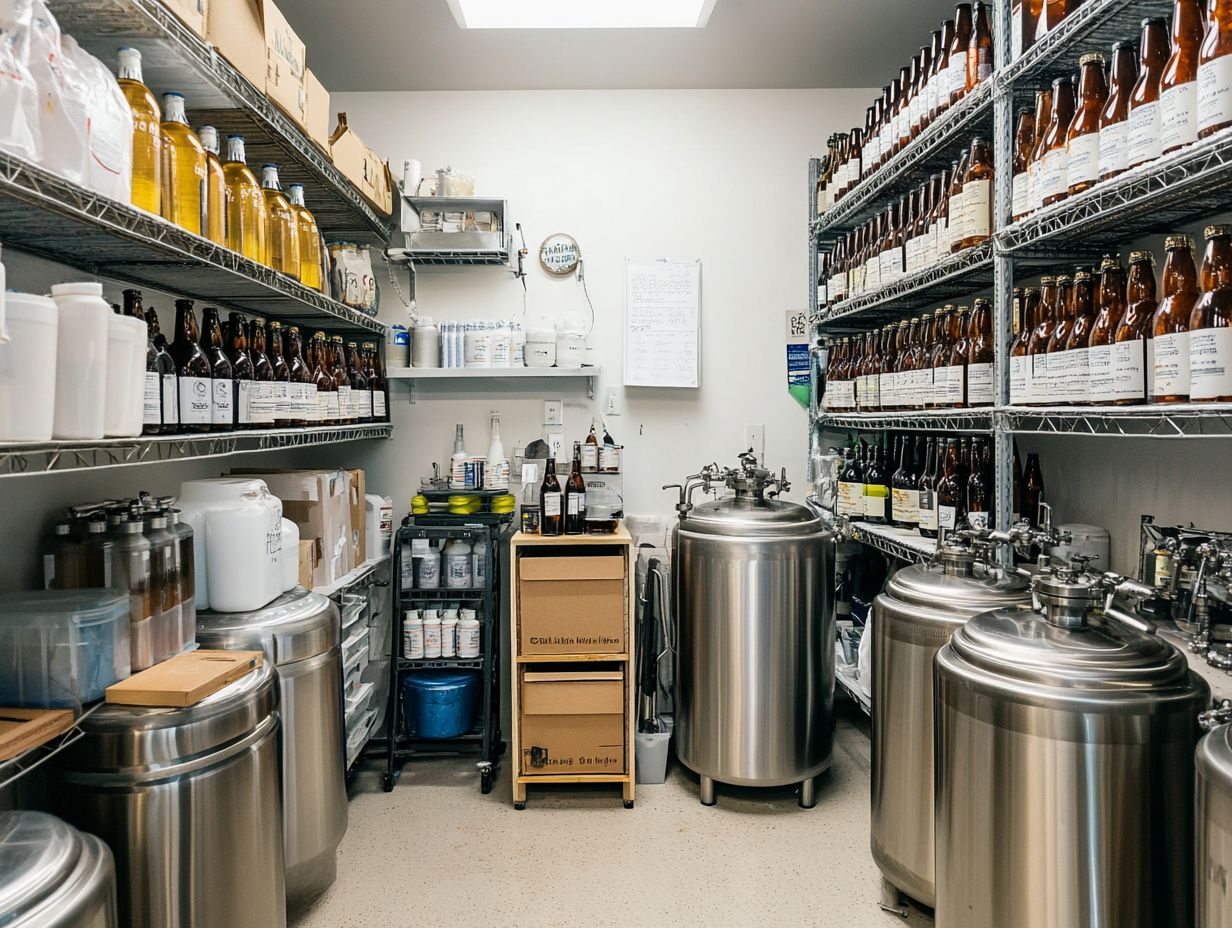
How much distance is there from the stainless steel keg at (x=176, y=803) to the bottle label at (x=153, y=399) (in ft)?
1.87

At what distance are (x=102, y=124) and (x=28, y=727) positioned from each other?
3.32 ft

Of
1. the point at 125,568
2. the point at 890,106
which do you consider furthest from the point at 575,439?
the point at 125,568

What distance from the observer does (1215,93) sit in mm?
1326

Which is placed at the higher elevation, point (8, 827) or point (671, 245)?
point (671, 245)

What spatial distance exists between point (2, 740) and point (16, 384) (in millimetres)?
533

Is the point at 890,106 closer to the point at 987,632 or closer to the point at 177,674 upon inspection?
the point at 987,632

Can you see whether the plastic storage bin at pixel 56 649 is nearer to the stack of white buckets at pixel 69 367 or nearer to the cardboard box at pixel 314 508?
the stack of white buckets at pixel 69 367

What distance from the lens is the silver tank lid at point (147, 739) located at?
54.5 inches

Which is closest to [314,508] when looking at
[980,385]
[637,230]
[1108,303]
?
[637,230]

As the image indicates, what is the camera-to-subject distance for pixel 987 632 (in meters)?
1.45

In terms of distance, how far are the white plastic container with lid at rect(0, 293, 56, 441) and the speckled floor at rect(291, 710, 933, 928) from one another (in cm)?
153

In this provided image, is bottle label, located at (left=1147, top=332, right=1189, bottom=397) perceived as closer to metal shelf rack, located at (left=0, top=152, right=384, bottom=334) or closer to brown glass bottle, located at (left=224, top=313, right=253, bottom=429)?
metal shelf rack, located at (left=0, top=152, right=384, bottom=334)

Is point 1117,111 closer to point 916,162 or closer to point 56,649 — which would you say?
point 916,162

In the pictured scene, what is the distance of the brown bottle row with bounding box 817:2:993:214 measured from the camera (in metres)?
2.23
